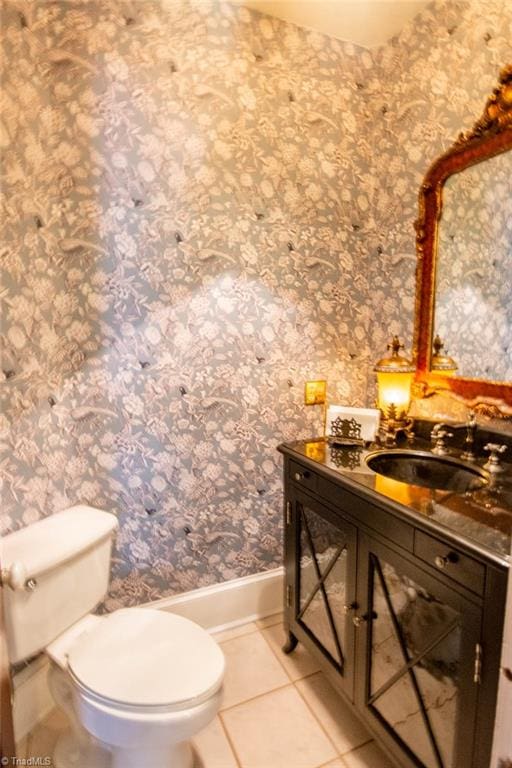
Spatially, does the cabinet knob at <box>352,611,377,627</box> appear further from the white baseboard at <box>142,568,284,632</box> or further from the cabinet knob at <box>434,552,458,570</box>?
the white baseboard at <box>142,568,284,632</box>

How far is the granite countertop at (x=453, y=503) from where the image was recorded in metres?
0.84

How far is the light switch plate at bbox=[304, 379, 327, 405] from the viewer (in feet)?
6.02

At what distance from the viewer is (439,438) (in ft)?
4.67

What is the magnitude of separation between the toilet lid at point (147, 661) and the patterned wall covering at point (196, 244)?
1.43 feet

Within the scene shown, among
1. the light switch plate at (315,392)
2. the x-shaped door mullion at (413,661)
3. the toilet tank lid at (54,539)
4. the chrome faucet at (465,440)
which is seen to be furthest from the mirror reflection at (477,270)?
the toilet tank lid at (54,539)

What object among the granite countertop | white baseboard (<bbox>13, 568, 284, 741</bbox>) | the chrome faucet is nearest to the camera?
the granite countertop

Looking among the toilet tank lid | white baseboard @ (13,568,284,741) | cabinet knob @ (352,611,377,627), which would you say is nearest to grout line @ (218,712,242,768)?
white baseboard @ (13,568,284,741)

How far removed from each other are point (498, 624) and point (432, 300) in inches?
45.7

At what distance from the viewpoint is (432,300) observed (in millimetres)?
1604

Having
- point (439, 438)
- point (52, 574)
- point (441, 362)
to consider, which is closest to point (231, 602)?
point (52, 574)

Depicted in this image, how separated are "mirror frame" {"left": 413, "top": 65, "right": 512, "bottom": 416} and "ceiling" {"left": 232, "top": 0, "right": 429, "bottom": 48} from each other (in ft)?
1.96

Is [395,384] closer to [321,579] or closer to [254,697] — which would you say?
[321,579]

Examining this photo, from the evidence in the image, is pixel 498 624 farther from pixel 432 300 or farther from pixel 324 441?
pixel 432 300

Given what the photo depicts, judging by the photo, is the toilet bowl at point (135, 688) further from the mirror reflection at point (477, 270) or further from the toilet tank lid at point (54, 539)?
the mirror reflection at point (477, 270)
